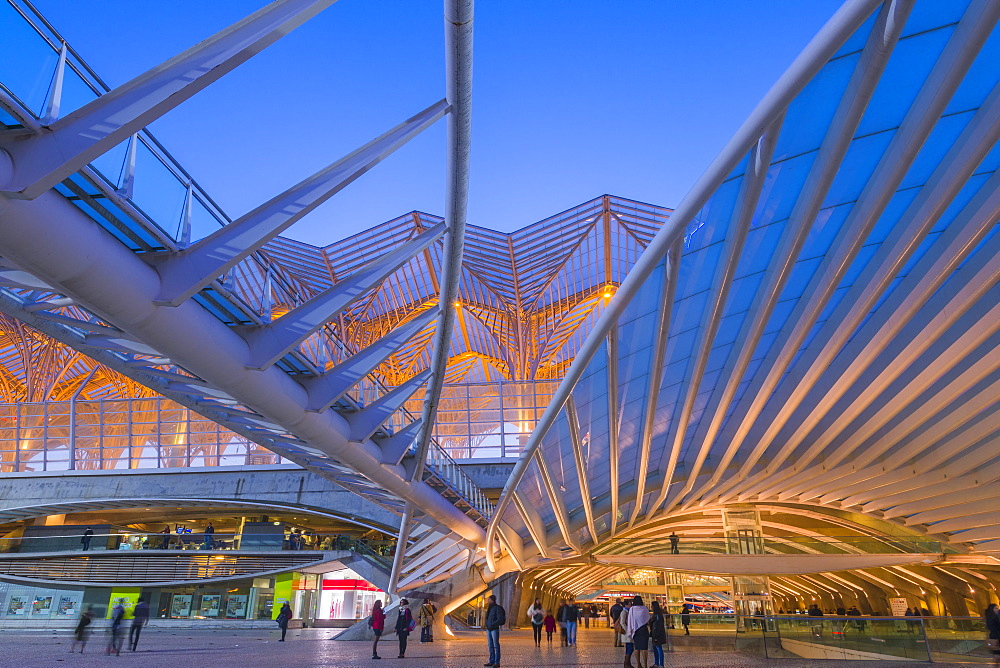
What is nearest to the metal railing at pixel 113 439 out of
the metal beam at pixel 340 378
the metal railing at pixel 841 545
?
the metal railing at pixel 841 545

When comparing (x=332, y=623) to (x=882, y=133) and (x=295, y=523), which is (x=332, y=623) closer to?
(x=295, y=523)

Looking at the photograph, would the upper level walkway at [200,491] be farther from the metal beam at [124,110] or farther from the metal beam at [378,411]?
the metal beam at [124,110]

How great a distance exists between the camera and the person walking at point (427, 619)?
24109 mm

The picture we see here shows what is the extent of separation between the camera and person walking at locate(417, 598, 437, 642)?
24.1 m

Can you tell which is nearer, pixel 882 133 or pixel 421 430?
pixel 882 133

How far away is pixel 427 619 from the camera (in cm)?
2467

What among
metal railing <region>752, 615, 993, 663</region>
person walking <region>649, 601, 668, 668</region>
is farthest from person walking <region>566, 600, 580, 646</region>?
person walking <region>649, 601, 668, 668</region>

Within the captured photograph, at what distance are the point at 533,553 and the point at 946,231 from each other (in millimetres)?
17631

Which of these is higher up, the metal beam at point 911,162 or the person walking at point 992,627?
the metal beam at point 911,162

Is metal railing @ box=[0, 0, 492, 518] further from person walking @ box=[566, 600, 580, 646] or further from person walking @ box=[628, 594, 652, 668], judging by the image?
person walking @ box=[566, 600, 580, 646]

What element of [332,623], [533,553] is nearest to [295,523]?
[332,623]

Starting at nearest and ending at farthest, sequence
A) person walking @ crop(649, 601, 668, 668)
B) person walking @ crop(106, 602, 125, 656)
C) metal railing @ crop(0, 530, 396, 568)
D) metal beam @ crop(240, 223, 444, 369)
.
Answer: metal beam @ crop(240, 223, 444, 369), person walking @ crop(649, 601, 668, 668), person walking @ crop(106, 602, 125, 656), metal railing @ crop(0, 530, 396, 568)

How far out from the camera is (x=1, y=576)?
1558 inches

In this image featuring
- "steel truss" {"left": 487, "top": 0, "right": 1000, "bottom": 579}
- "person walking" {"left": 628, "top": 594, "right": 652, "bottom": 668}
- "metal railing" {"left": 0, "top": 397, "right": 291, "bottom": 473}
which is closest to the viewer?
"steel truss" {"left": 487, "top": 0, "right": 1000, "bottom": 579}
